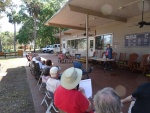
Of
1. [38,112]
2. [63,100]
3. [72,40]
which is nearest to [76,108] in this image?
[63,100]

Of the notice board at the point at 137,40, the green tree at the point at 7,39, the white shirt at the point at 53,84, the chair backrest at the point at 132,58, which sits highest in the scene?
the green tree at the point at 7,39

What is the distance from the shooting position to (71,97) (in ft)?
6.72

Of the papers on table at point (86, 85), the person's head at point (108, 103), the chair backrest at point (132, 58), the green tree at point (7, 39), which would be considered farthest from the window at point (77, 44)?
the green tree at point (7, 39)

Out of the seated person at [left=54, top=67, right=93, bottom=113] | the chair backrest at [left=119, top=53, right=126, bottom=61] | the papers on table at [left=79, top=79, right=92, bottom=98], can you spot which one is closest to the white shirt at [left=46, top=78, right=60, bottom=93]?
the papers on table at [left=79, top=79, right=92, bottom=98]

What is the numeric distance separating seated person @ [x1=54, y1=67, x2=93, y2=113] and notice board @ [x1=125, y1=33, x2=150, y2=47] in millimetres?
6755

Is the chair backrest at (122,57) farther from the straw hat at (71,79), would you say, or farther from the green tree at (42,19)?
the green tree at (42,19)

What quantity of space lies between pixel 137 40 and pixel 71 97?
296 inches

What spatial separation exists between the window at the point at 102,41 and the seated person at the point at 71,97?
9047 mm

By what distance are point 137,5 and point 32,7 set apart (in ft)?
74.4

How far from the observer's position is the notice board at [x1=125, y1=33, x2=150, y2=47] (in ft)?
26.1

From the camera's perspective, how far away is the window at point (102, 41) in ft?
36.3

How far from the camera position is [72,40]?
18203 millimetres

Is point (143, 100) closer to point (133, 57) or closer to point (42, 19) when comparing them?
point (133, 57)

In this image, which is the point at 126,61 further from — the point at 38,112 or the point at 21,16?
the point at 21,16
